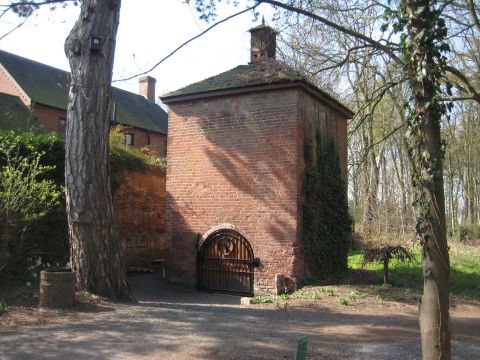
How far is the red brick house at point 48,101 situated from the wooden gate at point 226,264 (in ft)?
31.0

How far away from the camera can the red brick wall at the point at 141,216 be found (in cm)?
1506

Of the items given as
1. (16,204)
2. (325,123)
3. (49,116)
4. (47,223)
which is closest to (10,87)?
(49,116)

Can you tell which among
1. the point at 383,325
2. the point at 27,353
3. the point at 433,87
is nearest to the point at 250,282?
the point at 383,325

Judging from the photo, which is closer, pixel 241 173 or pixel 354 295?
pixel 354 295

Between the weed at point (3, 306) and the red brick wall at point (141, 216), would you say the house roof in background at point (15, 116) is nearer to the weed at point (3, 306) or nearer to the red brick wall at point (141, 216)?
the red brick wall at point (141, 216)

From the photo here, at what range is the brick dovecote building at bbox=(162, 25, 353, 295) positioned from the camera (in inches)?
479

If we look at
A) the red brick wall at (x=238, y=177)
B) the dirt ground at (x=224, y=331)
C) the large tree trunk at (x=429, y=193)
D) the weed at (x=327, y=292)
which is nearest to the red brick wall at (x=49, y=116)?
the red brick wall at (x=238, y=177)

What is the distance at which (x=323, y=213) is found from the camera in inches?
527

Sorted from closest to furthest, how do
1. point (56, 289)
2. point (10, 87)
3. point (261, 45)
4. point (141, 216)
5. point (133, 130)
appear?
point (56, 289) < point (261, 45) < point (141, 216) < point (10, 87) < point (133, 130)

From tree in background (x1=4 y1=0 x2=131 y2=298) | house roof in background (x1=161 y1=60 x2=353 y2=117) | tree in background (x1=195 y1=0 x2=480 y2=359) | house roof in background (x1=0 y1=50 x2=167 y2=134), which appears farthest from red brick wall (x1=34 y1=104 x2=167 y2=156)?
tree in background (x1=195 y1=0 x2=480 y2=359)

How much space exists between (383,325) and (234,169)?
20.6ft

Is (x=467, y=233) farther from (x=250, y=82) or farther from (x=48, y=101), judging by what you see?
(x=48, y=101)

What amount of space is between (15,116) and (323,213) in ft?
46.7

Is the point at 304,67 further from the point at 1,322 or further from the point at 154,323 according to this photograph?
the point at 1,322
